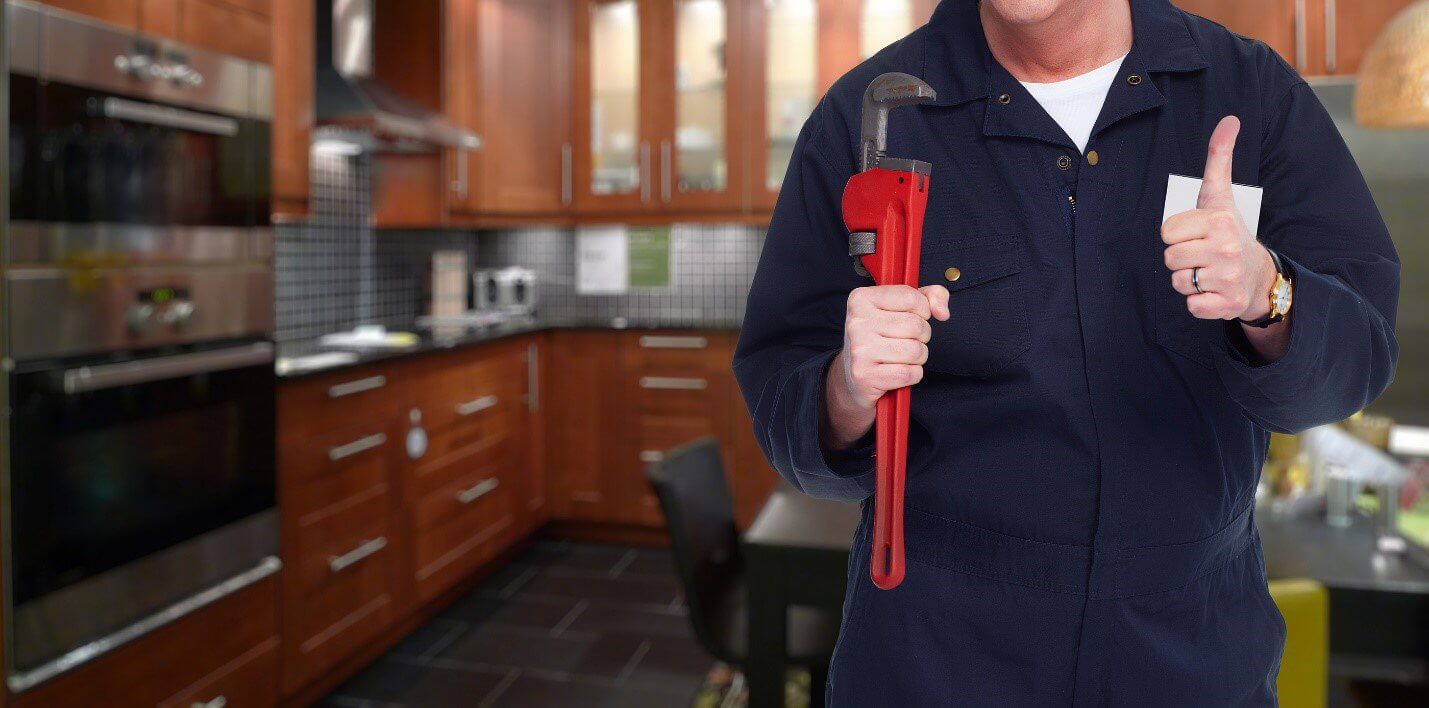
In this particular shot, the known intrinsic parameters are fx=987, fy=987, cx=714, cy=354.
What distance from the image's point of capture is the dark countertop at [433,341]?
266 cm

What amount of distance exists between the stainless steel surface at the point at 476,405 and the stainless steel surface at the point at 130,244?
3.91ft

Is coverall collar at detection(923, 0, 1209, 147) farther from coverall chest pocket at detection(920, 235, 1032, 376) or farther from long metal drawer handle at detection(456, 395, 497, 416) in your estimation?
long metal drawer handle at detection(456, 395, 497, 416)

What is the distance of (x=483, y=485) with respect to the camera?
3.65m

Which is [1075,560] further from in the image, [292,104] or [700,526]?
[292,104]

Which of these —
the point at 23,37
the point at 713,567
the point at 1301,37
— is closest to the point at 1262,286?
the point at 713,567

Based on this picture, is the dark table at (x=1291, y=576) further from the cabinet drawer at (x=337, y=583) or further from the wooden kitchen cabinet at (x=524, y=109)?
the wooden kitchen cabinet at (x=524, y=109)

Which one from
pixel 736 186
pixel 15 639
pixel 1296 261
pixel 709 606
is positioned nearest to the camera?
pixel 1296 261

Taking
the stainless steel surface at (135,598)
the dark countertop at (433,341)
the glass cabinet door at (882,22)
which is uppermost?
the glass cabinet door at (882,22)

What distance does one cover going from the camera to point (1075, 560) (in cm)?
77

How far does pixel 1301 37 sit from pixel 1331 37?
90mm

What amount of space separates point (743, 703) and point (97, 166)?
1.97 metres

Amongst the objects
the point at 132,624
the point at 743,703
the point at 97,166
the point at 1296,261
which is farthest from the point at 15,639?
the point at 1296,261

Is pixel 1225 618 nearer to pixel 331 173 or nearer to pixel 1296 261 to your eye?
pixel 1296 261

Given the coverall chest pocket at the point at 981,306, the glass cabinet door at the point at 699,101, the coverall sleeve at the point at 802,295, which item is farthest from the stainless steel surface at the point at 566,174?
the coverall chest pocket at the point at 981,306
